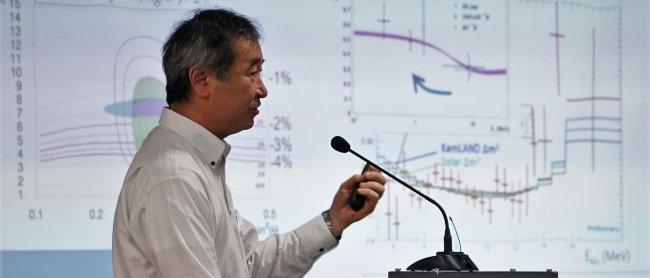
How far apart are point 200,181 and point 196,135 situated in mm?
129

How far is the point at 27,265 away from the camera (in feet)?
9.53

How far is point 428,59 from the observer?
3430 mm

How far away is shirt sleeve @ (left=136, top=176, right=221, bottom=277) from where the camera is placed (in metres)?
1.86

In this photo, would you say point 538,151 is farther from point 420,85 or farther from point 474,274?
point 474,274

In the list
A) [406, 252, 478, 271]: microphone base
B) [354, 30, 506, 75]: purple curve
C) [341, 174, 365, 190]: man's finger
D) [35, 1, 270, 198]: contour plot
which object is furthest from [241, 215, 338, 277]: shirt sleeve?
[354, 30, 506, 75]: purple curve

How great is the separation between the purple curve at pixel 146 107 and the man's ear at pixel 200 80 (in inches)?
39.4

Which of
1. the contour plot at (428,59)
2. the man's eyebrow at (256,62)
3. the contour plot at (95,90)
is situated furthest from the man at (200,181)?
the contour plot at (428,59)

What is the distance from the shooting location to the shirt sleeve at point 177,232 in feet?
6.10

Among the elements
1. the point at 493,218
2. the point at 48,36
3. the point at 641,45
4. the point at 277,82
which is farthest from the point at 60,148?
the point at 641,45

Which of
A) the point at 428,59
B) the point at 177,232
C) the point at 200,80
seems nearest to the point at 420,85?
the point at 428,59

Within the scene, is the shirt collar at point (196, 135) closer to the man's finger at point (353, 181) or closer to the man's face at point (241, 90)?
the man's face at point (241, 90)

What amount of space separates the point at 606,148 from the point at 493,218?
1.68 feet

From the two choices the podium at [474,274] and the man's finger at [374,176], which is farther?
the man's finger at [374,176]

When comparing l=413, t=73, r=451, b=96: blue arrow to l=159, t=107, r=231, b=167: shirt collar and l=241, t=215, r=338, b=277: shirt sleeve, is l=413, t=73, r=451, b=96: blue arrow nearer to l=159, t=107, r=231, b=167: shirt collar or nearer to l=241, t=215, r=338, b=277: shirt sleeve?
l=241, t=215, r=338, b=277: shirt sleeve
